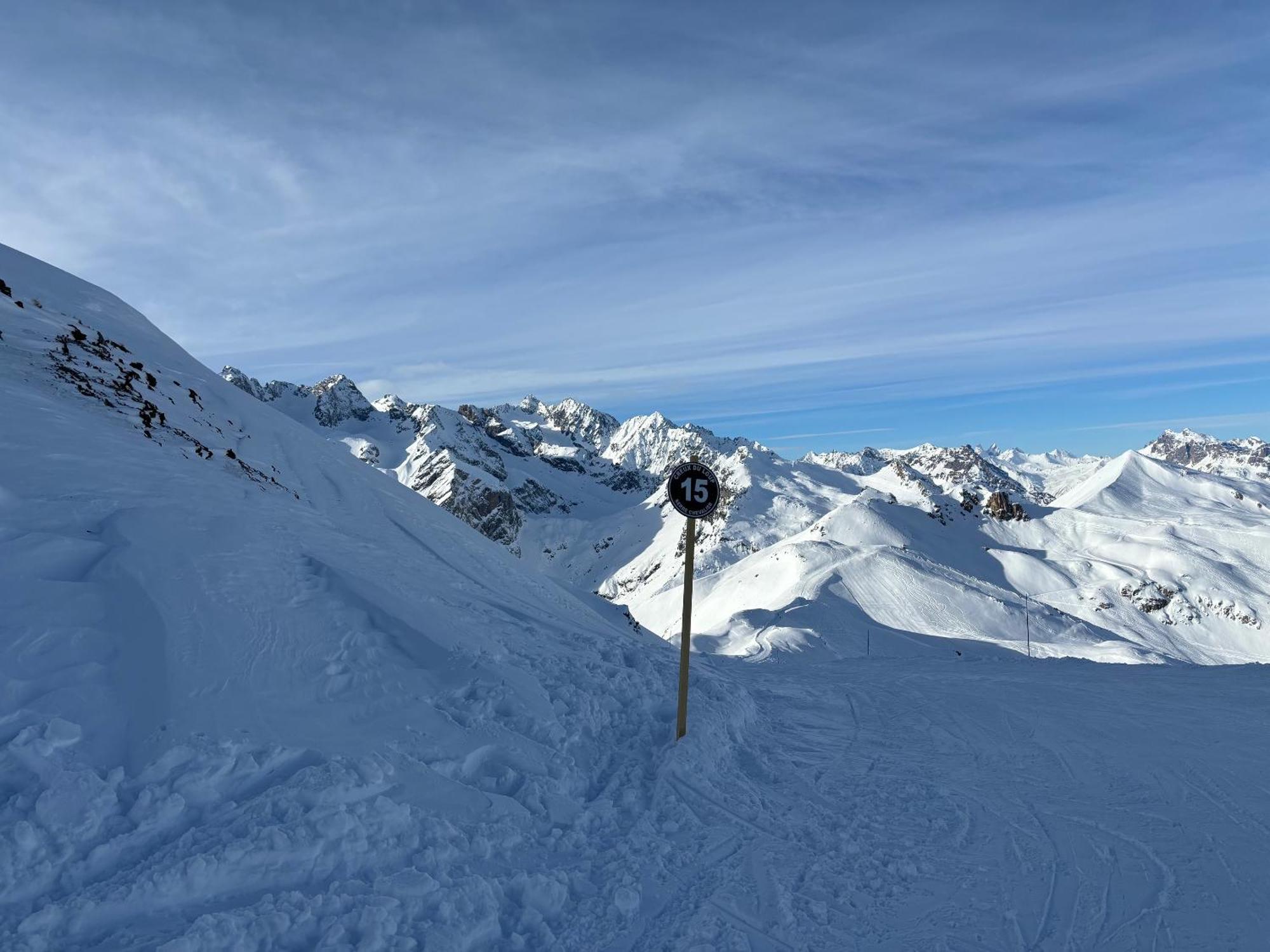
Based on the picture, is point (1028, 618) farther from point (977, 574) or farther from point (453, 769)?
point (453, 769)

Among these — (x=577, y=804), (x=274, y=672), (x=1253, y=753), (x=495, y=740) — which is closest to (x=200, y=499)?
(x=274, y=672)

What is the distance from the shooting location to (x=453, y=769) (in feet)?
20.0

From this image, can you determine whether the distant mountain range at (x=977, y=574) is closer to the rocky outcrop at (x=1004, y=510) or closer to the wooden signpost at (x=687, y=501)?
the rocky outcrop at (x=1004, y=510)

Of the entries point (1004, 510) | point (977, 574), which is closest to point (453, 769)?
point (977, 574)

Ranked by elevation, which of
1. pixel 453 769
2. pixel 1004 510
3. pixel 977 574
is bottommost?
pixel 453 769

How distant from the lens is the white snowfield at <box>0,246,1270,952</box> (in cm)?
450

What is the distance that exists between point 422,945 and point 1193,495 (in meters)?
204

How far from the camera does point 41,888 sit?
404 cm

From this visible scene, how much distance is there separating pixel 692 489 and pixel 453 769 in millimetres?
3925

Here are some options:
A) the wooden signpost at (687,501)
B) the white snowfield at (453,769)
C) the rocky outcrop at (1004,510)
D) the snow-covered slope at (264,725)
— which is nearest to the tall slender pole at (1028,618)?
the rocky outcrop at (1004,510)

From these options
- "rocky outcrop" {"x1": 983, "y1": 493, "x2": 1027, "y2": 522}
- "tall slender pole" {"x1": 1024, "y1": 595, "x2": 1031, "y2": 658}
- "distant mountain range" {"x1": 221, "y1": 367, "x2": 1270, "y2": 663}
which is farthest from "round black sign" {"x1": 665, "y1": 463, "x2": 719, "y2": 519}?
"rocky outcrop" {"x1": 983, "y1": 493, "x2": 1027, "y2": 522}

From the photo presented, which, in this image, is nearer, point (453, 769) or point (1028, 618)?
point (453, 769)

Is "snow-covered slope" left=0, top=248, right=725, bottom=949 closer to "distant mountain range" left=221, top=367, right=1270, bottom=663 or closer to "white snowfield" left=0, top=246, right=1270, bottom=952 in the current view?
"white snowfield" left=0, top=246, right=1270, bottom=952

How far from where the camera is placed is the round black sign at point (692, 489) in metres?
7.95
